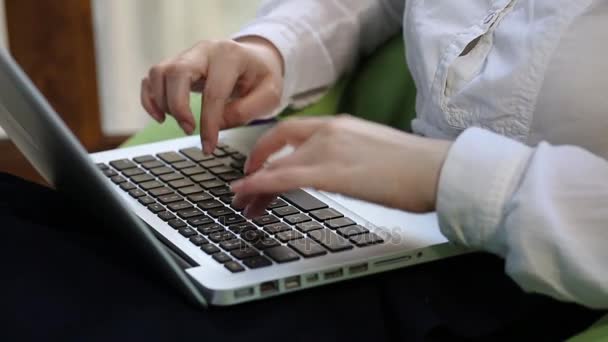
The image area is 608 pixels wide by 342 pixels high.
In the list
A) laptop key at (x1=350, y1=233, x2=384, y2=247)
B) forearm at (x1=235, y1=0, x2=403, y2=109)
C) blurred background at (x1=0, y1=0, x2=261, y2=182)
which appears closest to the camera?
laptop key at (x1=350, y1=233, x2=384, y2=247)

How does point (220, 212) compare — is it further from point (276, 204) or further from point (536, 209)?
point (536, 209)

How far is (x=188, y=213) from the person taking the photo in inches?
26.7

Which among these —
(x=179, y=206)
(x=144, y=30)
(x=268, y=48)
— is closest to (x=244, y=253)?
(x=179, y=206)

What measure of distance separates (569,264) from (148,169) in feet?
1.38

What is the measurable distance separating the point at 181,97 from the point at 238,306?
0.28m

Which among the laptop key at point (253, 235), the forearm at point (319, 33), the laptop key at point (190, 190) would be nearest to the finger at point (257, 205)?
the laptop key at point (253, 235)

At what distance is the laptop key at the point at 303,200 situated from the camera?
682 mm

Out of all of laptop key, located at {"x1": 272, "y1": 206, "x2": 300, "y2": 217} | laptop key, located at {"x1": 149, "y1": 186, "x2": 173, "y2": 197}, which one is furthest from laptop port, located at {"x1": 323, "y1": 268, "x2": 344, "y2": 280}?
laptop key, located at {"x1": 149, "y1": 186, "x2": 173, "y2": 197}

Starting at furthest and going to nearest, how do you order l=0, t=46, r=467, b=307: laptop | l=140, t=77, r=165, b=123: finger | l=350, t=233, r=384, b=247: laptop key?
l=140, t=77, r=165, b=123: finger, l=350, t=233, r=384, b=247: laptop key, l=0, t=46, r=467, b=307: laptop

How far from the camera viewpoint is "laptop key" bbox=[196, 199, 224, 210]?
2.27 feet

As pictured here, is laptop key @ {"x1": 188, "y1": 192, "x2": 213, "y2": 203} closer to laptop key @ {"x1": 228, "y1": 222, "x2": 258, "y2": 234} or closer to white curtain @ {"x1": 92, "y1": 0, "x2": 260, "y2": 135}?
laptop key @ {"x1": 228, "y1": 222, "x2": 258, "y2": 234}

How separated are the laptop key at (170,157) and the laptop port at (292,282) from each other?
0.98 feet

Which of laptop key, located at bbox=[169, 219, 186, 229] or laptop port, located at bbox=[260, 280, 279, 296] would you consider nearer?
laptop port, located at bbox=[260, 280, 279, 296]

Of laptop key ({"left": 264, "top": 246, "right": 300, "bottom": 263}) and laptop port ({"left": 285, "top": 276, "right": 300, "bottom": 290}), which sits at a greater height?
laptop key ({"left": 264, "top": 246, "right": 300, "bottom": 263})
